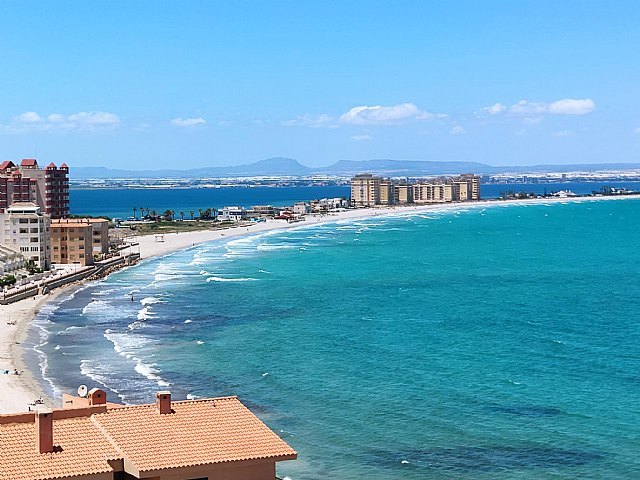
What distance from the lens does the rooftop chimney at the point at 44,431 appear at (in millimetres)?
18312

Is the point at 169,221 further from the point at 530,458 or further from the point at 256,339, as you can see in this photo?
the point at 530,458

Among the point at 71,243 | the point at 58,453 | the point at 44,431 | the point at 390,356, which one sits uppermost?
the point at 44,431

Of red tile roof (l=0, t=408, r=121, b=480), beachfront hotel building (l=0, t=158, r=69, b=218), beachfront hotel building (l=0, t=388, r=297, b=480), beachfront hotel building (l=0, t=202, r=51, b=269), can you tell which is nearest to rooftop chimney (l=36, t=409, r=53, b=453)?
beachfront hotel building (l=0, t=388, r=297, b=480)

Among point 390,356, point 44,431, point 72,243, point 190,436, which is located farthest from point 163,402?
point 72,243

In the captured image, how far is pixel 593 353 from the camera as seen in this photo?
54.7 m

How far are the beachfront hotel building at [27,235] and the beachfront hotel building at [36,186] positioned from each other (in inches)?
1604

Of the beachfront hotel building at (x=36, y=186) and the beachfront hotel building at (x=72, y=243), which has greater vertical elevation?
the beachfront hotel building at (x=36, y=186)

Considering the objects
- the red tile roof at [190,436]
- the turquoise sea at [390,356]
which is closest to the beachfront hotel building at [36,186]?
the turquoise sea at [390,356]

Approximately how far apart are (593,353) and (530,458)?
67.6 ft

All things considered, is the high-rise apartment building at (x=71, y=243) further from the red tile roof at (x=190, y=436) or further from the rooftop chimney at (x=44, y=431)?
the rooftop chimney at (x=44, y=431)

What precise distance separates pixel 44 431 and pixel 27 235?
82.6 metres

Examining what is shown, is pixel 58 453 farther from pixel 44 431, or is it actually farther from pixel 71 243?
pixel 71 243

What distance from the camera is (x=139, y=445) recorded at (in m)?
18.9

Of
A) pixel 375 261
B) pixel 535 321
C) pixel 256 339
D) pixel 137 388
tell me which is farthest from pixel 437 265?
pixel 137 388
